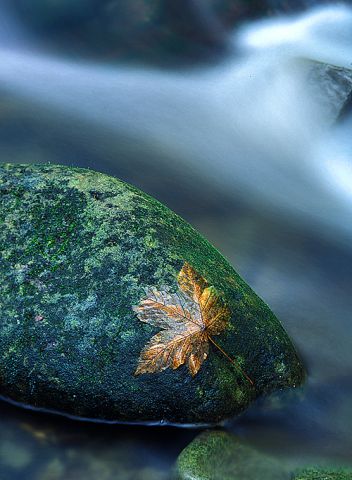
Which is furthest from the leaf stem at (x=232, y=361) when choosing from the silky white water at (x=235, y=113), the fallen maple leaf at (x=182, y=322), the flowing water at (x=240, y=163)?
the silky white water at (x=235, y=113)

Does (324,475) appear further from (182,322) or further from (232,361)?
(182,322)

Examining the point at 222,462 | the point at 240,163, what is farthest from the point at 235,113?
the point at 222,462

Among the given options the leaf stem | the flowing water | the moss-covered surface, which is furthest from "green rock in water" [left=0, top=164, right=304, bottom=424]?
the moss-covered surface

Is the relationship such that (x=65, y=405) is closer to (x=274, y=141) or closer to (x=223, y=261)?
(x=223, y=261)

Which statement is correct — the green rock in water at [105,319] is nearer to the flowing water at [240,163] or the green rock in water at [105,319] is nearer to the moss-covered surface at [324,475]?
the flowing water at [240,163]

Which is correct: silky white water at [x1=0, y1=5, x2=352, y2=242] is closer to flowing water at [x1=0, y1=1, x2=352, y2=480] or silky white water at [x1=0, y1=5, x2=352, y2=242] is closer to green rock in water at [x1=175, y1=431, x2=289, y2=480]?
flowing water at [x1=0, y1=1, x2=352, y2=480]

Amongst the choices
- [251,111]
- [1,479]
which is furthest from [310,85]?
[1,479]
